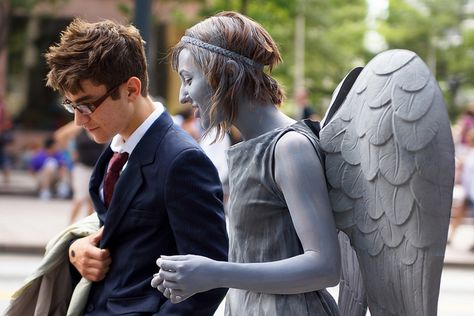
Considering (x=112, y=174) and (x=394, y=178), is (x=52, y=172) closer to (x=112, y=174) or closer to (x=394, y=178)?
(x=112, y=174)

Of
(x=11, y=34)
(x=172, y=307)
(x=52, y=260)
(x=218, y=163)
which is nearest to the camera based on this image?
(x=172, y=307)

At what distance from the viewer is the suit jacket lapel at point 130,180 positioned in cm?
308

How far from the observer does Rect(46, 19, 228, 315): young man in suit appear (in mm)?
3023

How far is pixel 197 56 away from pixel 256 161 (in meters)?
0.32

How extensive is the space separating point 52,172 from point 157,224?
1658cm

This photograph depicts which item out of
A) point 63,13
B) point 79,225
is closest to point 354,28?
point 63,13

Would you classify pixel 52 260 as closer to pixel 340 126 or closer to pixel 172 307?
pixel 172 307

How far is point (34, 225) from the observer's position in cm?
1457

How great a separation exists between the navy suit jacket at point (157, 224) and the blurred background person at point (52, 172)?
16136 mm

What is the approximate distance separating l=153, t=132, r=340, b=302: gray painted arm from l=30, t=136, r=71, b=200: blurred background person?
55.1ft

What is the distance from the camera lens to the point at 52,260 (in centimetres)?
331

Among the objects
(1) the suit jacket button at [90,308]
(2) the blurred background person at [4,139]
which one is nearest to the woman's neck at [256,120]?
(1) the suit jacket button at [90,308]

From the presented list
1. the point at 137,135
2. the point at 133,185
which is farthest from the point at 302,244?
the point at 137,135

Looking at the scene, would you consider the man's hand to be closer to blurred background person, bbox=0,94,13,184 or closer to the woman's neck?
the woman's neck
